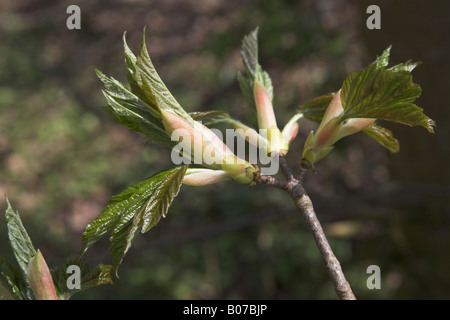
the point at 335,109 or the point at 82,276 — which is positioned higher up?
the point at 335,109

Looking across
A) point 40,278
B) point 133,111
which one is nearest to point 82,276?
point 40,278

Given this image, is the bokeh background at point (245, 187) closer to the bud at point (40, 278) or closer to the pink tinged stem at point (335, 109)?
the pink tinged stem at point (335, 109)

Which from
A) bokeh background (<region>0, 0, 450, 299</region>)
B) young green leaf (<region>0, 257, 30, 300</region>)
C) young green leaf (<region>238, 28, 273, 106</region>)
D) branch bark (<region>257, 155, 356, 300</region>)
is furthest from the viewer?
bokeh background (<region>0, 0, 450, 299</region>)

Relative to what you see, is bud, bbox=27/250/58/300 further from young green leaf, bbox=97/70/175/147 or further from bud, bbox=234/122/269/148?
bud, bbox=234/122/269/148

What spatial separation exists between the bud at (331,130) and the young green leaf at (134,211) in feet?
0.53

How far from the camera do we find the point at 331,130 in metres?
0.59

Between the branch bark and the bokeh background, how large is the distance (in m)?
0.39

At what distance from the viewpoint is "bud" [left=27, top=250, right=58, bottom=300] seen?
0.54 meters

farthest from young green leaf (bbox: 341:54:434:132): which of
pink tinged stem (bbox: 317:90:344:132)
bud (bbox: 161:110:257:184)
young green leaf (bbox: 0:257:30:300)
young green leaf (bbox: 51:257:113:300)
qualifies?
young green leaf (bbox: 0:257:30:300)

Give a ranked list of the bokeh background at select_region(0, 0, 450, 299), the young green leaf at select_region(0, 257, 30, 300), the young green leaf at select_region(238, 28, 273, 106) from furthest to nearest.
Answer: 1. the bokeh background at select_region(0, 0, 450, 299)
2. the young green leaf at select_region(238, 28, 273, 106)
3. the young green leaf at select_region(0, 257, 30, 300)

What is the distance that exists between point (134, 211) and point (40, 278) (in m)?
0.13

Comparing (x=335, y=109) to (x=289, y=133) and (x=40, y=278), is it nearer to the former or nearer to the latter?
(x=289, y=133)

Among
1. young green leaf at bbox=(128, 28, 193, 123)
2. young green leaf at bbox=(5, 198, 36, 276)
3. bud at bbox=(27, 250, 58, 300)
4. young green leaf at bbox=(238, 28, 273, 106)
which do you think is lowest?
bud at bbox=(27, 250, 58, 300)

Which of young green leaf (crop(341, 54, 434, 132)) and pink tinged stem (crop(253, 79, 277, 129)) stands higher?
pink tinged stem (crop(253, 79, 277, 129))
